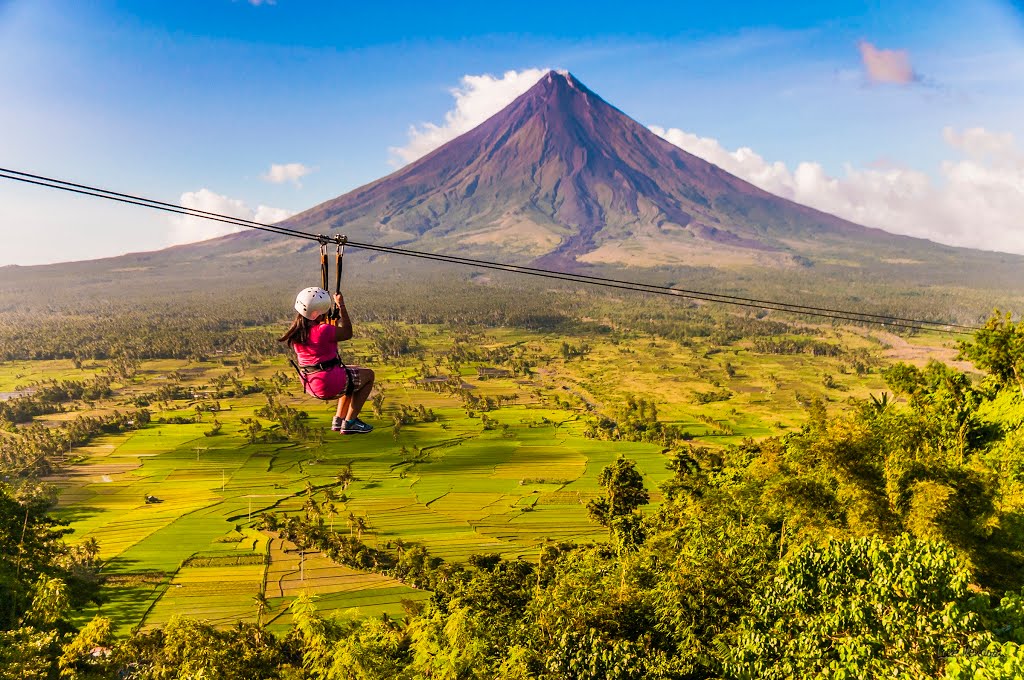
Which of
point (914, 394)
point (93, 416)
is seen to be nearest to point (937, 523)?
point (914, 394)

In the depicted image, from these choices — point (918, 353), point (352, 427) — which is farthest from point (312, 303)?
point (918, 353)

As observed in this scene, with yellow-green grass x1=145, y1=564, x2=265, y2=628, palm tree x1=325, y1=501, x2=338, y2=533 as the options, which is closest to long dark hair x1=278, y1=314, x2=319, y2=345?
yellow-green grass x1=145, y1=564, x2=265, y2=628

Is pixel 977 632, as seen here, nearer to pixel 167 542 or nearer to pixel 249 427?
pixel 167 542

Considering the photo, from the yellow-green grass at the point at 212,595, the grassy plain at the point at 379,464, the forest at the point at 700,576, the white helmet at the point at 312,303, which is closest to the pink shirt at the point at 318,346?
the white helmet at the point at 312,303

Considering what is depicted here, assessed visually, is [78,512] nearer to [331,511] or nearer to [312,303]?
[331,511]

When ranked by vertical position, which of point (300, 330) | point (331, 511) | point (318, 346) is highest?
point (300, 330)

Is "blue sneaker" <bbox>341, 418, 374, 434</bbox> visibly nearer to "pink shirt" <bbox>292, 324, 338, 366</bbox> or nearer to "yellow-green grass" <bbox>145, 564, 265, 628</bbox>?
"pink shirt" <bbox>292, 324, 338, 366</bbox>
